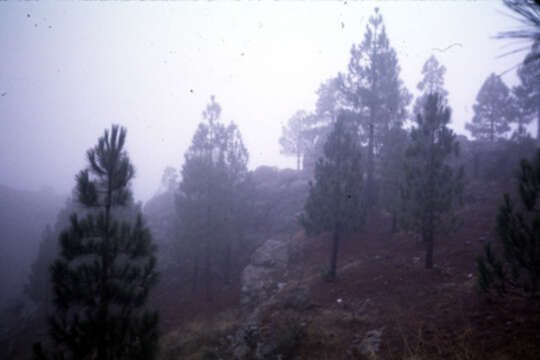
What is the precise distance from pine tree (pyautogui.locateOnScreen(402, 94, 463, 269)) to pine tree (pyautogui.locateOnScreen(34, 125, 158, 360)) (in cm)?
1121

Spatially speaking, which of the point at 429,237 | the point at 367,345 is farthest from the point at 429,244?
the point at 367,345

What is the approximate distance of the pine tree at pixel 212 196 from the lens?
19.9 metres

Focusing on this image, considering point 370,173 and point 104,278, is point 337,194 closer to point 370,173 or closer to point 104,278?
point 370,173

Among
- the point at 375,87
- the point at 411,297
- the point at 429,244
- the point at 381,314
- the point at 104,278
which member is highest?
the point at 375,87

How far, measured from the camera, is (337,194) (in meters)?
14.0

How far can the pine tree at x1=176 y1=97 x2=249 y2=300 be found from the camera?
19.9m

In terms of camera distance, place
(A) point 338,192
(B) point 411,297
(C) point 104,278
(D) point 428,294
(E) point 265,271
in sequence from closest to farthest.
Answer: (C) point 104,278 < (D) point 428,294 < (B) point 411,297 < (A) point 338,192 < (E) point 265,271

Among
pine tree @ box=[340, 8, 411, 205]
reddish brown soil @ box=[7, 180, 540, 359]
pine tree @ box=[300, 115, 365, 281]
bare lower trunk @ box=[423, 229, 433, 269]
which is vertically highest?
pine tree @ box=[340, 8, 411, 205]

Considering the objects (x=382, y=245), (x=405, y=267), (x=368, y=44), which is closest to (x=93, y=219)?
(x=405, y=267)

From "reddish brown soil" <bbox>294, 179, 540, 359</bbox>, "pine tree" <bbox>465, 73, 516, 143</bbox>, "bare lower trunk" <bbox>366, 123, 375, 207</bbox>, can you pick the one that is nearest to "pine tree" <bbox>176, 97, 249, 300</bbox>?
"reddish brown soil" <bbox>294, 179, 540, 359</bbox>

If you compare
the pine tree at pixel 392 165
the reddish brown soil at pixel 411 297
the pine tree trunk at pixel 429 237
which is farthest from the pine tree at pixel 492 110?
the pine tree trunk at pixel 429 237

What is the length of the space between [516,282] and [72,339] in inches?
477

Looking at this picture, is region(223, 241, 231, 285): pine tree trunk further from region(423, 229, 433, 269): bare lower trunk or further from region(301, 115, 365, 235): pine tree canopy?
region(423, 229, 433, 269): bare lower trunk

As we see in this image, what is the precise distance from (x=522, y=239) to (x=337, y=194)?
7.86 metres
